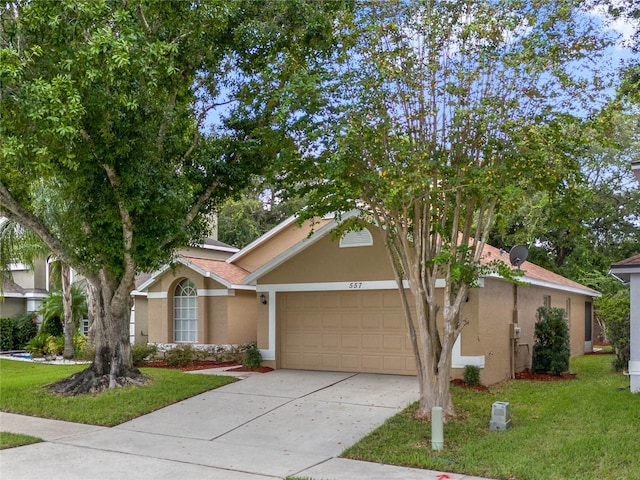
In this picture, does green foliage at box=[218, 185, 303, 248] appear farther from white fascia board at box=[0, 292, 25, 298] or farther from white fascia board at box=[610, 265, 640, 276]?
white fascia board at box=[610, 265, 640, 276]

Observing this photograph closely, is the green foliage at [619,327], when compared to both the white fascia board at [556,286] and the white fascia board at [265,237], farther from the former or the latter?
the white fascia board at [265,237]

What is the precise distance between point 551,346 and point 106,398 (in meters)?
10.7

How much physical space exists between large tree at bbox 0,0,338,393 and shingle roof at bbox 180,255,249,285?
13.6ft

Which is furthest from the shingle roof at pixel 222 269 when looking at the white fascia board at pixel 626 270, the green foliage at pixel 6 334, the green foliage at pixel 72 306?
the green foliage at pixel 6 334

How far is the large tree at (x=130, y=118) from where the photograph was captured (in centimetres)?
925

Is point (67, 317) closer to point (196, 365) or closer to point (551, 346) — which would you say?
point (196, 365)

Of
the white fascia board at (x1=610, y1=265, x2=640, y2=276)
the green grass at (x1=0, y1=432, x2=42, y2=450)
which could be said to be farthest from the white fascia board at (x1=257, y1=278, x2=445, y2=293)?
the green grass at (x1=0, y1=432, x2=42, y2=450)

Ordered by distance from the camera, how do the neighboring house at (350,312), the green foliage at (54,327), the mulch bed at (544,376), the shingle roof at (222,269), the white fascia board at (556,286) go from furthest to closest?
the green foliage at (54,327) < the shingle roof at (222,269) < the white fascia board at (556,286) < the mulch bed at (544,376) < the neighboring house at (350,312)

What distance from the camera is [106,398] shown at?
12.3 m

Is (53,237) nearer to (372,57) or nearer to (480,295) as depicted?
(372,57)

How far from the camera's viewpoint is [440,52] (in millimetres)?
10445

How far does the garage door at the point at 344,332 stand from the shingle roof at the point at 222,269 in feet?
9.09

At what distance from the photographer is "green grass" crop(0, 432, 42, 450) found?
369 inches

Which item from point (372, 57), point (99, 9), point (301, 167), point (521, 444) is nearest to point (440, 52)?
point (372, 57)
